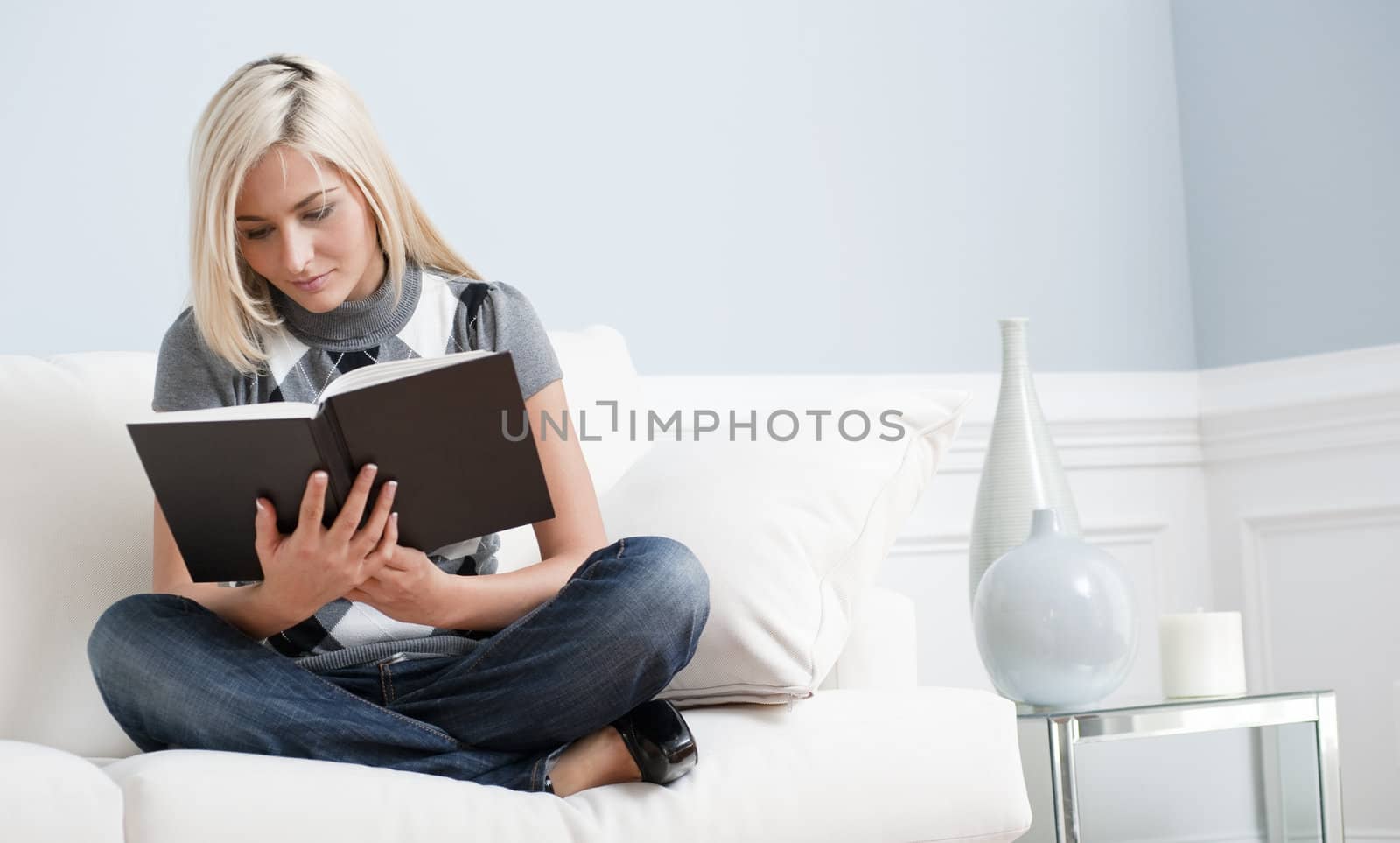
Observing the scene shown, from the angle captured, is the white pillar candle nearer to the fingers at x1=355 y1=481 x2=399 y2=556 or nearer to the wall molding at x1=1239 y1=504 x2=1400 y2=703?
the wall molding at x1=1239 y1=504 x2=1400 y2=703

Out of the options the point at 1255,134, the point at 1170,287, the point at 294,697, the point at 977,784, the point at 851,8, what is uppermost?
the point at 851,8

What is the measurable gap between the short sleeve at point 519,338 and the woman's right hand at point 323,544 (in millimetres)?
343

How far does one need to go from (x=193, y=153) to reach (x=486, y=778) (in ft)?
2.39

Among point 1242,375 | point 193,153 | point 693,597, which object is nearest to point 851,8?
point 1242,375

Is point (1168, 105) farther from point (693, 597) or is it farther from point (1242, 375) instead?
point (693, 597)

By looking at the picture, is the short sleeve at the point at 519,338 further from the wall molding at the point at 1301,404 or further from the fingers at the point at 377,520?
the wall molding at the point at 1301,404

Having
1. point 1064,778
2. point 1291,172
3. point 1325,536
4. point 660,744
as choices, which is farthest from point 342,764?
point 1291,172

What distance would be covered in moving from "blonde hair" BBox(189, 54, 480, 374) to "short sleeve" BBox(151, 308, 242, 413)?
2 centimetres

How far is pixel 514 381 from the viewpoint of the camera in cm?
107

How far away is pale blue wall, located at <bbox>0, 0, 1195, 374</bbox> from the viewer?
1.98m

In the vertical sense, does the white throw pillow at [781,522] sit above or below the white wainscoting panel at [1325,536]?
above

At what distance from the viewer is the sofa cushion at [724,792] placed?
0.99 metres

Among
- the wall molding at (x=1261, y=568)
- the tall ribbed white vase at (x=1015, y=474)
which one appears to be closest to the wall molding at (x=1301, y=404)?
the wall molding at (x=1261, y=568)

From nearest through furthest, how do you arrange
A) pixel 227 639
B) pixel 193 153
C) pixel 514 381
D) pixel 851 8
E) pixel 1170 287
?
1. pixel 514 381
2. pixel 227 639
3. pixel 193 153
4. pixel 851 8
5. pixel 1170 287
